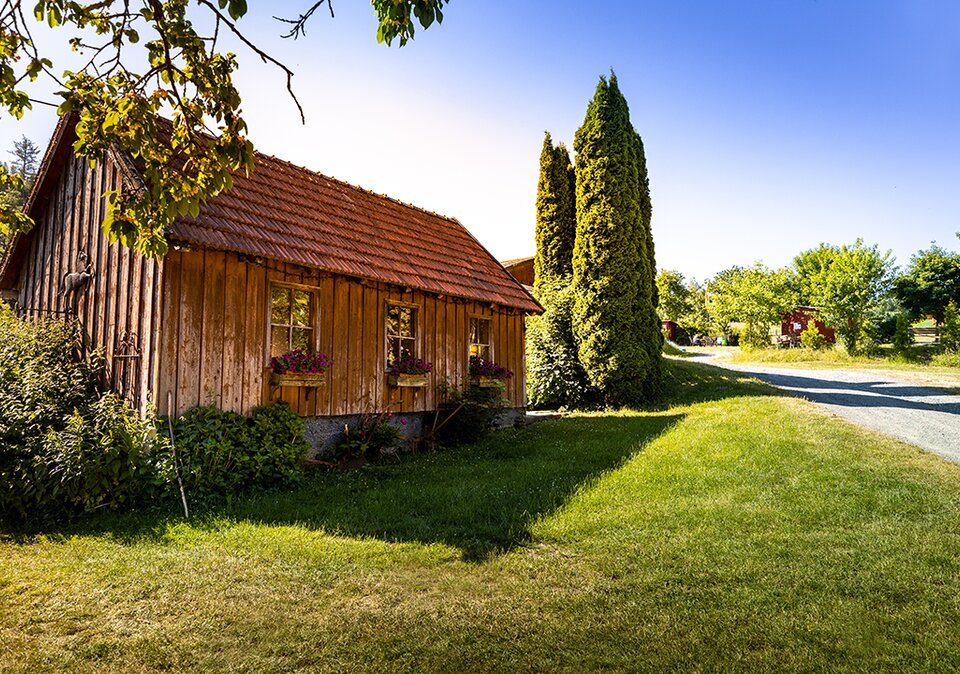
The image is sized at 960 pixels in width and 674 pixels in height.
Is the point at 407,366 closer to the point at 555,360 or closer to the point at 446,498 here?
the point at 446,498

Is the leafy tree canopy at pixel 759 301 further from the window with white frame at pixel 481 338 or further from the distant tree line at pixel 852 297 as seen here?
the window with white frame at pixel 481 338

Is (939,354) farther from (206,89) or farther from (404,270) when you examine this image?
(206,89)

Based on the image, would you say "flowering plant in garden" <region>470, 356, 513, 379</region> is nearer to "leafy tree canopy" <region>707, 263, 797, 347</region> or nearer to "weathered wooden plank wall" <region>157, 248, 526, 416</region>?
"weathered wooden plank wall" <region>157, 248, 526, 416</region>

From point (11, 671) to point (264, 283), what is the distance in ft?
20.0

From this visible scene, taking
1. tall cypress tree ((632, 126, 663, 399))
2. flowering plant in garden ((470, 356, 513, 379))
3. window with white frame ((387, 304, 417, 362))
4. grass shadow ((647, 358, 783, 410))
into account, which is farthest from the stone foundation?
tall cypress tree ((632, 126, 663, 399))

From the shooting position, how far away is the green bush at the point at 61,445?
614 centimetres

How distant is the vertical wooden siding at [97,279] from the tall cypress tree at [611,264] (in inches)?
462

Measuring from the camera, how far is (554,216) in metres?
19.6

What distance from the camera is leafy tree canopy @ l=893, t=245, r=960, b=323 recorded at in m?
40.2

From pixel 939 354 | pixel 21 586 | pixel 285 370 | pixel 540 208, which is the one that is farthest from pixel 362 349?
pixel 939 354

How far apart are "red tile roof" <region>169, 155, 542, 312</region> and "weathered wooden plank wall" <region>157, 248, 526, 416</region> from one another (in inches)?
16.3

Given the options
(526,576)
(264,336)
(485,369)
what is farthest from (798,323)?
(526,576)

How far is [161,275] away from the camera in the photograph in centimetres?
752

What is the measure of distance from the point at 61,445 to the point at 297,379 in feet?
9.97
